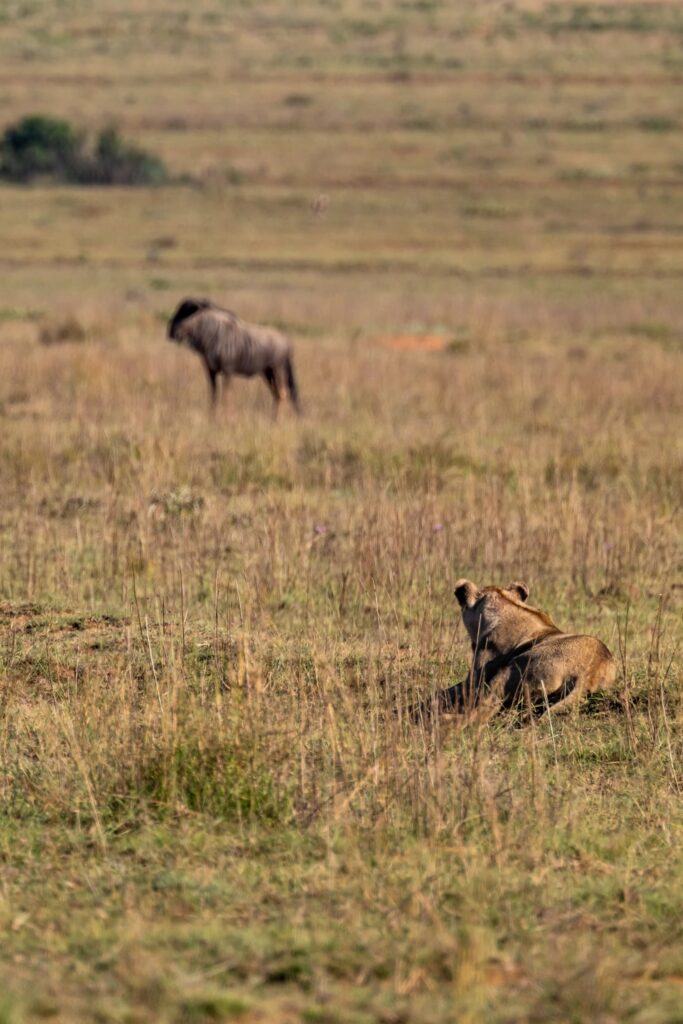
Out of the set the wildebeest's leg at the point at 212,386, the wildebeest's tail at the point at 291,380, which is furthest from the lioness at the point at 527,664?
the wildebeest's tail at the point at 291,380

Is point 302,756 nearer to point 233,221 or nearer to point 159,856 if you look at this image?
point 159,856

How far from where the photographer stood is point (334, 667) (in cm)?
610

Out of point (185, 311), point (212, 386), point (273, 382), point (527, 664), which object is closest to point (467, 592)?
point (527, 664)

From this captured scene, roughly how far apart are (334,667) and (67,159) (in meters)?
55.1

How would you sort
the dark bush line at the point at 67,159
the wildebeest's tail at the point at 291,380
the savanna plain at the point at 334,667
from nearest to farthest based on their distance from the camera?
the savanna plain at the point at 334,667, the wildebeest's tail at the point at 291,380, the dark bush line at the point at 67,159

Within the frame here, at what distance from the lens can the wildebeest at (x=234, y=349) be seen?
16016 millimetres

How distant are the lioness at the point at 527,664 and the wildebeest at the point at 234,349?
Answer: 9.87m

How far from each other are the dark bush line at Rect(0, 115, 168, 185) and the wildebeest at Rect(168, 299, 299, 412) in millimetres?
43029

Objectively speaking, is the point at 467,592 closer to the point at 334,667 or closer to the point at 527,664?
the point at 527,664

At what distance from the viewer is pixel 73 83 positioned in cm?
8581

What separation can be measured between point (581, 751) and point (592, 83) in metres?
85.0

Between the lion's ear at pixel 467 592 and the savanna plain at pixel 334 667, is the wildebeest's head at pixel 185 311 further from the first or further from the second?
the lion's ear at pixel 467 592

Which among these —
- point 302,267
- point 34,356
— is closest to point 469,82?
point 302,267

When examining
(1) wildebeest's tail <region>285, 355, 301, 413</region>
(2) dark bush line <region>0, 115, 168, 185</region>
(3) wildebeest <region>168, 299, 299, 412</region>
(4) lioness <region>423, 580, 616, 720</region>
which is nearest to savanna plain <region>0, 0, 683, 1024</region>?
(4) lioness <region>423, 580, 616, 720</region>
